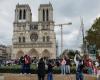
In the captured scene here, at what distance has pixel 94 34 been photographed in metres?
62.4

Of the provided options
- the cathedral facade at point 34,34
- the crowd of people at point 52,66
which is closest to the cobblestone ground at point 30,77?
the crowd of people at point 52,66

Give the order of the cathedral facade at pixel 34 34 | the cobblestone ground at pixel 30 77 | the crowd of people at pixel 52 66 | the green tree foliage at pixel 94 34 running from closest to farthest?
the crowd of people at pixel 52 66 < the cobblestone ground at pixel 30 77 < the green tree foliage at pixel 94 34 < the cathedral facade at pixel 34 34

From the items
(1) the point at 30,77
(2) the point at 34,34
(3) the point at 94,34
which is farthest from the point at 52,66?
(2) the point at 34,34

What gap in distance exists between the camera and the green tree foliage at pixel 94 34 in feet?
202

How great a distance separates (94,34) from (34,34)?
60.5 metres

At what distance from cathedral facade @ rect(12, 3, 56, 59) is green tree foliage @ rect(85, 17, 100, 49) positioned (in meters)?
53.0

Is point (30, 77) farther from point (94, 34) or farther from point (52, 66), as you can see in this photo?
point (94, 34)

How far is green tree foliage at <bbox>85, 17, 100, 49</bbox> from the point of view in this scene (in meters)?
61.5

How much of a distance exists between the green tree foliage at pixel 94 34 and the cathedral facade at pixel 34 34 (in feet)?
174

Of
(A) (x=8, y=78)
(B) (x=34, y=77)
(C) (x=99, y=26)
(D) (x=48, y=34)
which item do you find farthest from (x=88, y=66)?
(D) (x=48, y=34)

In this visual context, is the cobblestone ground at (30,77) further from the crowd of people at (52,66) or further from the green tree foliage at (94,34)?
the green tree foliage at (94,34)

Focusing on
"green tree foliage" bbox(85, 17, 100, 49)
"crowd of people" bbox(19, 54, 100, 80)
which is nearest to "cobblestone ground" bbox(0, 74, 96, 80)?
"crowd of people" bbox(19, 54, 100, 80)

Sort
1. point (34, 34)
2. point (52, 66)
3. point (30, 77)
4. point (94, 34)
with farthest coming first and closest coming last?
point (34, 34)
point (94, 34)
point (30, 77)
point (52, 66)

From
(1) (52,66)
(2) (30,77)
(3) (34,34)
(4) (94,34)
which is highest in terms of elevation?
(3) (34,34)
